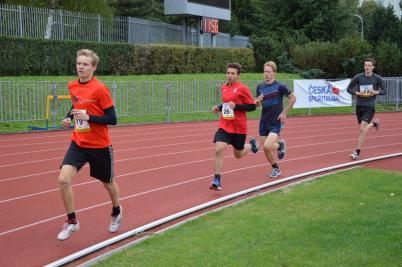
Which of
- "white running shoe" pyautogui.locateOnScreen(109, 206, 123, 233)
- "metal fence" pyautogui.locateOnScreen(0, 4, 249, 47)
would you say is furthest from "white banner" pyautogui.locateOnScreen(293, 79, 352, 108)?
"white running shoe" pyautogui.locateOnScreen(109, 206, 123, 233)

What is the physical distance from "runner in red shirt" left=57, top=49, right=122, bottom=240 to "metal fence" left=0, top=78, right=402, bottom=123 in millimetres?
12190

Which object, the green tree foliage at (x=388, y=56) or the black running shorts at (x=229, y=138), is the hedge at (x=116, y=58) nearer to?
the green tree foliage at (x=388, y=56)

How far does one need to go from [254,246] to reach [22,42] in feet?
66.3

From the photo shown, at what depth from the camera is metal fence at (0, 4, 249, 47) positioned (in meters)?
26.0

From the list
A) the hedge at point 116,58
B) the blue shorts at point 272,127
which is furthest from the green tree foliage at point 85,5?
the blue shorts at point 272,127

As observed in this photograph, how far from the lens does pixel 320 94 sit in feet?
84.2

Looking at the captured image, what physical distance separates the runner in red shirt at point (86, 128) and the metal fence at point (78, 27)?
799 inches

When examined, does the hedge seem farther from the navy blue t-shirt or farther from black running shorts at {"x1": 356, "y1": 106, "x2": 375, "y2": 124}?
the navy blue t-shirt

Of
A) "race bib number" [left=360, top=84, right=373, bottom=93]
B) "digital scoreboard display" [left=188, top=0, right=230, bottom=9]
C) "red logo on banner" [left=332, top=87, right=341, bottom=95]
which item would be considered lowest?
"red logo on banner" [left=332, top=87, right=341, bottom=95]

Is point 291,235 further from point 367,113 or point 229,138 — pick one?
point 367,113

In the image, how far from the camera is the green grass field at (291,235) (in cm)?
547

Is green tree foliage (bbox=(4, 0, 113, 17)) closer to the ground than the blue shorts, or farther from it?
farther from it

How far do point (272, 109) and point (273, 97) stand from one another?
0.20 meters

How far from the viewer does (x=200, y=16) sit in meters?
33.5
